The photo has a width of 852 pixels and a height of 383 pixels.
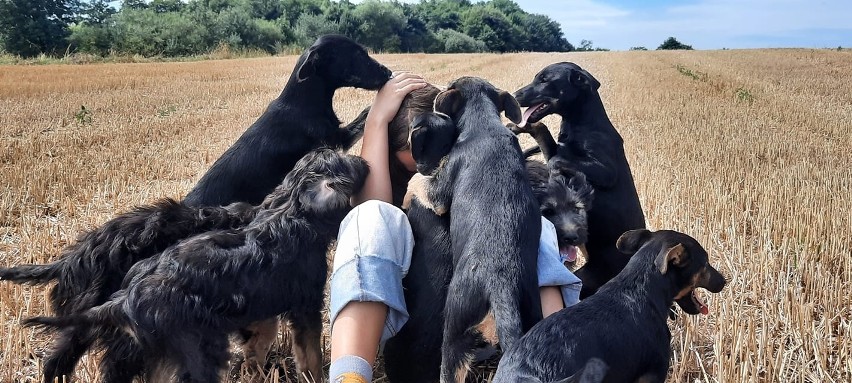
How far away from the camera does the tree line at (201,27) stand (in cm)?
3152

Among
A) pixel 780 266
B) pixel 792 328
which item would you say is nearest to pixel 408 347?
pixel 792 328

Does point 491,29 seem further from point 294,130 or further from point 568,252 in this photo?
point 568,252

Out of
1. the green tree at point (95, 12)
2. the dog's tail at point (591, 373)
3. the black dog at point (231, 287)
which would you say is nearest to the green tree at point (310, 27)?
the green tree at point (95, 12)

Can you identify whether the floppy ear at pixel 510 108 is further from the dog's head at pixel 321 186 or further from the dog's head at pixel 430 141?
the dog's head at pixel 321 186

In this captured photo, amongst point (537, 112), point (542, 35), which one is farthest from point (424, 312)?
point (542, 35)

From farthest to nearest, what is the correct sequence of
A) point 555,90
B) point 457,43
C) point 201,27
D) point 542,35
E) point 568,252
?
point 542,35, point 457,43, point 201,27, point 555,90, point 568,252

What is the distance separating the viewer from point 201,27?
116 feet

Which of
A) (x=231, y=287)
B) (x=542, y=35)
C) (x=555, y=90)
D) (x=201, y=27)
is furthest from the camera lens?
(x=542, y=35)

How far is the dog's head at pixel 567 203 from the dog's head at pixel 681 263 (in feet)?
2.17

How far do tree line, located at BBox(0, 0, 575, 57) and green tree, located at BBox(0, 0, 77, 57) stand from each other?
42mm

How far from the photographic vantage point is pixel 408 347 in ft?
9.43

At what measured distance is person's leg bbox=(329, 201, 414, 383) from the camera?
2.62m

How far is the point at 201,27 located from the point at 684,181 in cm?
3353

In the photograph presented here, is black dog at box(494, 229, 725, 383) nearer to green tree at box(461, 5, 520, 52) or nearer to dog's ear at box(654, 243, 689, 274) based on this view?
dog's ear at box(654, 243, 689, 274)
